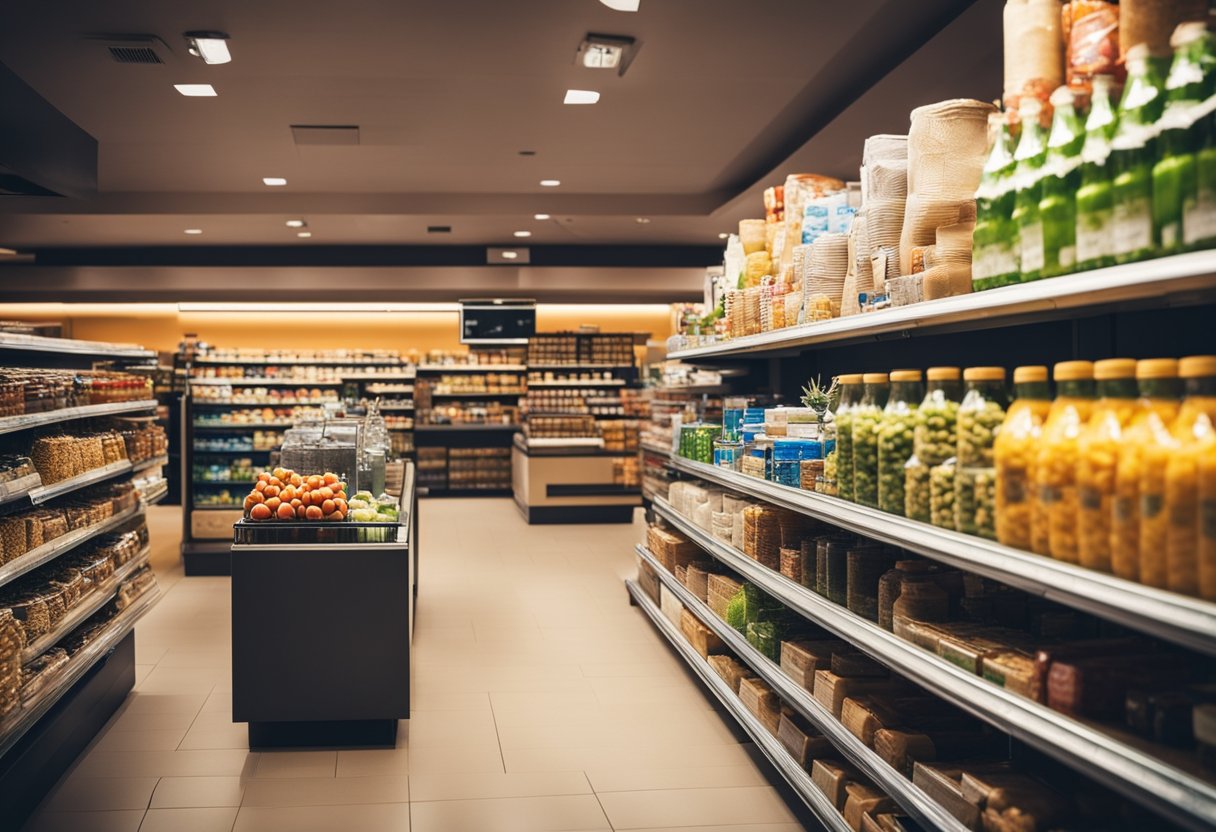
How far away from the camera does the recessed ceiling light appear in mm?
5785

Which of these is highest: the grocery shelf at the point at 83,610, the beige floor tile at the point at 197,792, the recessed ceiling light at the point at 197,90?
the recessed ceiling light at the point at 197,90

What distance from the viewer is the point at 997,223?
86.7 inches

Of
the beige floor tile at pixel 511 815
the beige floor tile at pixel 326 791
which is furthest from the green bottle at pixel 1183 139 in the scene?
the beige floor tile at pixel 326 791

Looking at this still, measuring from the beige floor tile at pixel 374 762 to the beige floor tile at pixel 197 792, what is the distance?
396 mm

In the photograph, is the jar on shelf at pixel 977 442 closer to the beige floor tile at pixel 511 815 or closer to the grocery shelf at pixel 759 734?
the grocery shelf at pixel 759 734

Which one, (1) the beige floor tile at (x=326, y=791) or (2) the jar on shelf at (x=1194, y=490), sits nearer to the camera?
(2) the jar on shelf at (x=1194, y=490)

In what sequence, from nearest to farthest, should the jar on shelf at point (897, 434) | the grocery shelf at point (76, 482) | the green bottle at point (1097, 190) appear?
the green bottle at point (1097, 190) < the jar on shelf at point (897, 434) < the grocery shelf at point (76, 482)

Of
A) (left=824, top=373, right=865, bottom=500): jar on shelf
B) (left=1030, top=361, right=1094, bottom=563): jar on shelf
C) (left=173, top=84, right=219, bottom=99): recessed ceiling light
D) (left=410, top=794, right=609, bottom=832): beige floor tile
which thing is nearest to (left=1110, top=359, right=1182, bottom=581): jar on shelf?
(left=1030, top=361, right=1094, bottom=563): jar on shelf

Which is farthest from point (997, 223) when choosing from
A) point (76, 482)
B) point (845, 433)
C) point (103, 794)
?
point (76, 482)

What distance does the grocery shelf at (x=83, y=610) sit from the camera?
11.9 feet

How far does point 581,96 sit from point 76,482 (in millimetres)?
3587

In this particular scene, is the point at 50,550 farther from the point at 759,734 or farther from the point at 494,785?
the point at 759,734

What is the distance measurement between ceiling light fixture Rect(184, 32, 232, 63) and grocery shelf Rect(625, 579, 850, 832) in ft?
12.7

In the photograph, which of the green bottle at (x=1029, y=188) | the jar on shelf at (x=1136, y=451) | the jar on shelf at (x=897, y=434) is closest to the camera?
the jar on shelf at (x=1136, y=451)
